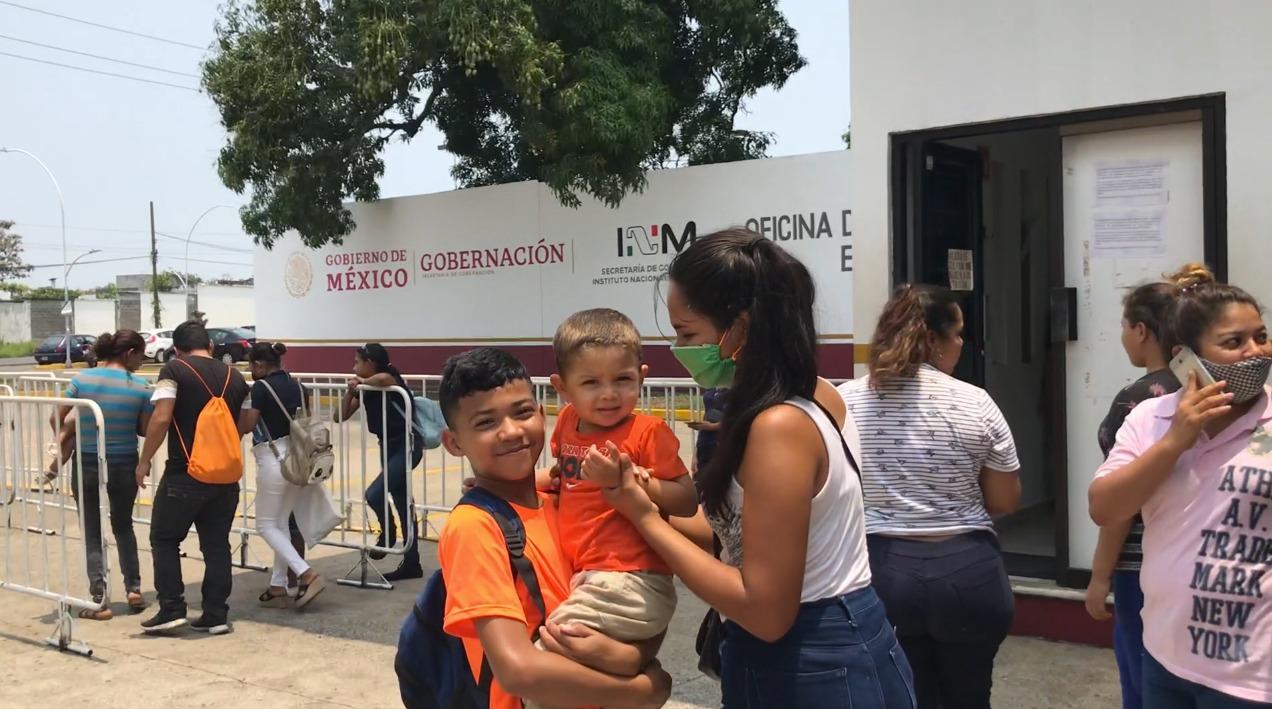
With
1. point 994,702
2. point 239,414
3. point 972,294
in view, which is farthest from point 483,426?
point 972,294

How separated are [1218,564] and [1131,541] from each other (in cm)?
89

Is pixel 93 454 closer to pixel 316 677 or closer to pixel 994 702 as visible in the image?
pixel 316 677

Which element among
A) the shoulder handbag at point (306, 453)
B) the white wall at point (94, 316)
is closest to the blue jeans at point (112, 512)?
the shoulder handbag at point (306, 453)

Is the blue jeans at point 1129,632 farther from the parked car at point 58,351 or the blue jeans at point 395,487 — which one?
the parked car at point 58,351

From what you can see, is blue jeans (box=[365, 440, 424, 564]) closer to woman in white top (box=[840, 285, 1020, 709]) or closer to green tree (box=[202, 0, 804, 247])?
woman in white top (box=[840, 285, 1020, 709])

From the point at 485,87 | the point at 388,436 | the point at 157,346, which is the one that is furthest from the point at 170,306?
the point at 388,436

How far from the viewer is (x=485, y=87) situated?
20.5m

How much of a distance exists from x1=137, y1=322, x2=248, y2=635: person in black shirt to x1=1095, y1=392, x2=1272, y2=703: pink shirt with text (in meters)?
5.29

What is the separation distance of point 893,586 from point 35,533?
903cm

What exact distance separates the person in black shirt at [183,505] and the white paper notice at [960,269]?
171 inches

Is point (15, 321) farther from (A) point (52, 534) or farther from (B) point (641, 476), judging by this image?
(B) point (641, 476)

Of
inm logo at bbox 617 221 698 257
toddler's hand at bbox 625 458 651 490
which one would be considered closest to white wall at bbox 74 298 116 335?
inm logo at bbox 617 221 698 257

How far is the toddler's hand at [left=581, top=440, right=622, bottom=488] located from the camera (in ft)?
6.63

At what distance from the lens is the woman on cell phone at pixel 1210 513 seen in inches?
98.6
